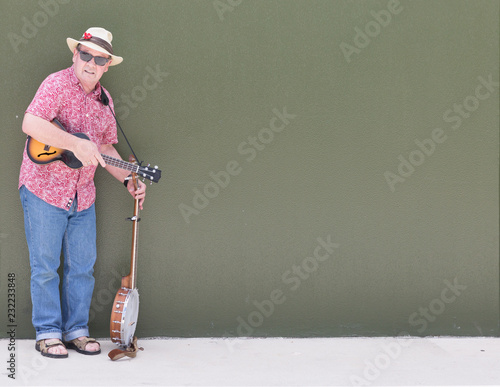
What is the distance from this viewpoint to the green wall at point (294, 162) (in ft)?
13.3

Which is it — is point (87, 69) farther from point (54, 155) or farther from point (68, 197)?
point (68, 197)

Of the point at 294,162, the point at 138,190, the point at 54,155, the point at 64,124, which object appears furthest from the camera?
the point at 294,162

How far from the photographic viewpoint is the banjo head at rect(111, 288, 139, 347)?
3.59 metres

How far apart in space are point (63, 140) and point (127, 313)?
40.1 inches

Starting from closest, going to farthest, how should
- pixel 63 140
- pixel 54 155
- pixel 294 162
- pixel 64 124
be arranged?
pixel 63 140, pixel 54 155, pixel 64 124, pixel 294 162

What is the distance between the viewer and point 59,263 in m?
3.78

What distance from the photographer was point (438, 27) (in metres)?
4.20

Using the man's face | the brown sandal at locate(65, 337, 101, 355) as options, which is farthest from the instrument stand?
the man's face

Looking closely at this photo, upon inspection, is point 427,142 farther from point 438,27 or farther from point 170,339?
point 170,339

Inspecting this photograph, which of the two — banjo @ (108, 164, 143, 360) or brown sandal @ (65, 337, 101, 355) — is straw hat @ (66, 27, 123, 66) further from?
brown sandal @ (65, 337, 101, 355)

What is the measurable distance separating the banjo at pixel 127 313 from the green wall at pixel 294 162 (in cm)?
38

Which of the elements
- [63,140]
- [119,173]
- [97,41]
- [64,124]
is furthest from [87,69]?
[119,173]

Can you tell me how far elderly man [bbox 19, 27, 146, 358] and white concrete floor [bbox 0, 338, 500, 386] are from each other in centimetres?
21

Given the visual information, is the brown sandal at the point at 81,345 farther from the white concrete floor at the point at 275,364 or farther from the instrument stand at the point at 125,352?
the instrument stand at the point at 125,352
